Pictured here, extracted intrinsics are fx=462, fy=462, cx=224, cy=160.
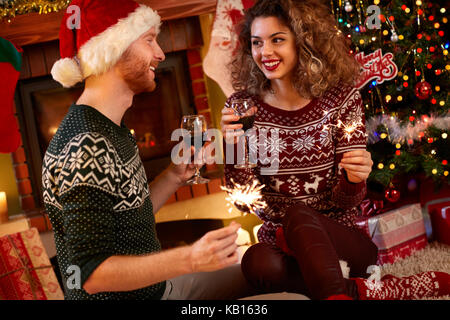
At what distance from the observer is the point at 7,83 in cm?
201

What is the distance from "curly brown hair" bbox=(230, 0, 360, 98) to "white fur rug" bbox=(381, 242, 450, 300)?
934mm

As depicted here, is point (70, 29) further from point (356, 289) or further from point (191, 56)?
point (191, 56)

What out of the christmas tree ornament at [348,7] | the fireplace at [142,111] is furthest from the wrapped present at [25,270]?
the christmas tree ornament at [348,7]

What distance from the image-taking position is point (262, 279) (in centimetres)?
152

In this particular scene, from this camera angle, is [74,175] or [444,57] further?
[444,57]

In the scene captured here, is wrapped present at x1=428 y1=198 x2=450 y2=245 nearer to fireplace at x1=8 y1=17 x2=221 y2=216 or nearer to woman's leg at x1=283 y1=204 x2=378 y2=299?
woman's leg at x1=283 y1=204 x2=378 y2=299

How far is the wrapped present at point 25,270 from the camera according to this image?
2.09m

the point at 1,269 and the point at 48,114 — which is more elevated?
the point at 48,114

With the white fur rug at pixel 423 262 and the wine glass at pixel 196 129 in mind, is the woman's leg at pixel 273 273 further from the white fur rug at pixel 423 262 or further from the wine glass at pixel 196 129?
the white fur rug at pixel 423 262

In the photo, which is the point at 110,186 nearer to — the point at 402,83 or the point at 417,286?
the point at 417,286

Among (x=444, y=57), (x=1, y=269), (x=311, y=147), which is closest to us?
(x=311, y=147)

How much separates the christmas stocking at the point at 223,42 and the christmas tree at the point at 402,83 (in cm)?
57
